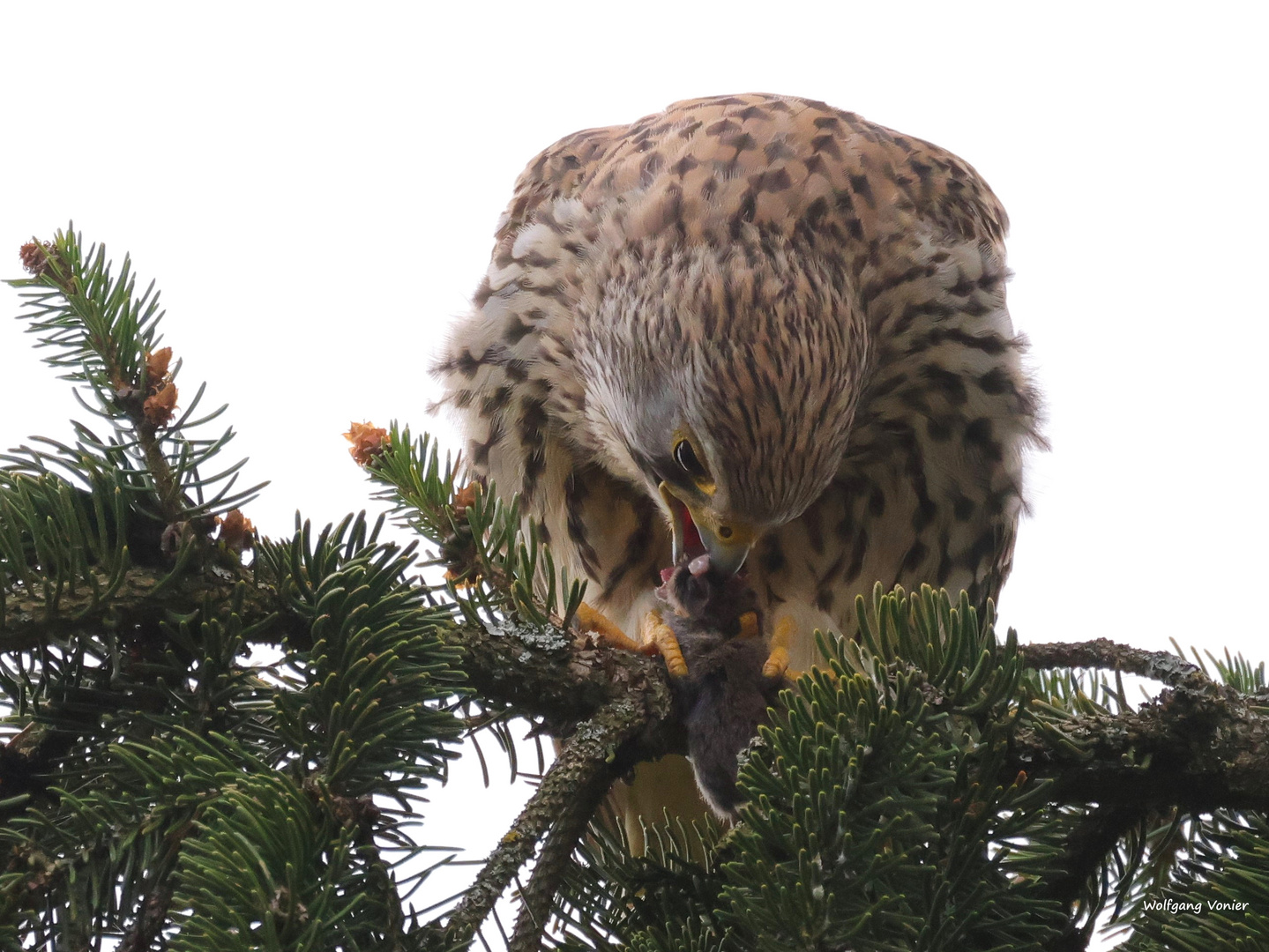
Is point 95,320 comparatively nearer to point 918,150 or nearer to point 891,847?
point 891,847

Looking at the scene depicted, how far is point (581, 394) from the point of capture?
10.3 feet

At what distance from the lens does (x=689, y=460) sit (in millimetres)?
2715

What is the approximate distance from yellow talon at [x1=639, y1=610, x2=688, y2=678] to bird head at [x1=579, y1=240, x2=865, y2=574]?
1.12ft

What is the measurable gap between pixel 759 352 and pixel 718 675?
2.86ft

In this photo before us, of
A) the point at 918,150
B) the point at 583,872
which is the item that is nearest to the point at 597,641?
the point at 583,872

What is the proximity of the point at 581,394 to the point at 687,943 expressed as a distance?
6.09 feet

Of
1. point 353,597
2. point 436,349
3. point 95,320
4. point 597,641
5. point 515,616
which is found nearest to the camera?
point 353,597

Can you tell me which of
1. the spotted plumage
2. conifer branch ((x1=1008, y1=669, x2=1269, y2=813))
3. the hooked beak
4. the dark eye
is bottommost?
conifer branch ((x1=1008, y1=669, x2=1269, y2=813))

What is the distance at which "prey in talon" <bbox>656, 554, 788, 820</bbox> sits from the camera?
192 centimetres

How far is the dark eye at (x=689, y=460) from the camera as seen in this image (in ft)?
8.87

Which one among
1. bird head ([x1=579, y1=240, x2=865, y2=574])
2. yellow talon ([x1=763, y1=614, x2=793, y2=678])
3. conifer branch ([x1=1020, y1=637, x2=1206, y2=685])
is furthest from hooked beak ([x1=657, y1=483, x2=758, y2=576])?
conifer branch ([x1=1020, y1=637, x2=1206, y2=685])

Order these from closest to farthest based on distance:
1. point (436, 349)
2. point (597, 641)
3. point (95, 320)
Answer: point (95, 320) → point (597, 641) → point (436, 349)

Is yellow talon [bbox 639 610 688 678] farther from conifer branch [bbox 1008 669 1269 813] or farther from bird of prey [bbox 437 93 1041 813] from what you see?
conifer branch [bbox 1008 669 1269 813]

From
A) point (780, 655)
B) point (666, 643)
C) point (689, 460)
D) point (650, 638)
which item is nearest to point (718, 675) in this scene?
point (666, 643)
